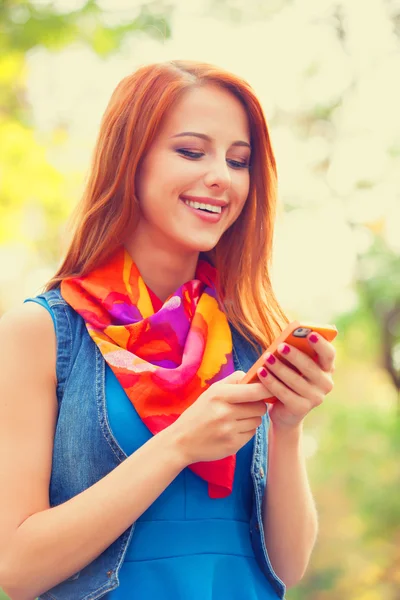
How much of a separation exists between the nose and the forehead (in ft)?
0.22

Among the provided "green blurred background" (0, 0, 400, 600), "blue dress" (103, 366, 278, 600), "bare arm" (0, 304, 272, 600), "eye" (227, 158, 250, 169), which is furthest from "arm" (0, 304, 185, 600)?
"green blurred background" (0, 0, 400, 600)

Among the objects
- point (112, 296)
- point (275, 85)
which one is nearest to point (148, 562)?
point (112, 296)

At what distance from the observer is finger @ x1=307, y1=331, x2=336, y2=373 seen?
1478mm

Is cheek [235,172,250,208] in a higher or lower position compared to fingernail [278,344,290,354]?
higher

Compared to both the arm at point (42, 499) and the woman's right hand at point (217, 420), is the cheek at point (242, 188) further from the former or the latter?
the arm at point (42, 499)

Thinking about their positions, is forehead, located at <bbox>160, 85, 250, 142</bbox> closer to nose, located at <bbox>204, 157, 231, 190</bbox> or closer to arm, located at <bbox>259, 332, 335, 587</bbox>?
nose, located at <bbox>204, 157, 231, 190</bbox>

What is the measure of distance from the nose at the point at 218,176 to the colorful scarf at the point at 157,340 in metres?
0.27

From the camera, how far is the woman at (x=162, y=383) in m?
1.54

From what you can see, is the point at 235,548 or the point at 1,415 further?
the point at 235,548

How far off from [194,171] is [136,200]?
0.16m

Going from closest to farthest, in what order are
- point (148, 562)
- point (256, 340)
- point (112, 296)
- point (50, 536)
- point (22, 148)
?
point (50, 536), point (148, 562), point (112, 296), point (256, 340), point (22, 148)

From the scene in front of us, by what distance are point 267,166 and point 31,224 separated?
4958 millimetres

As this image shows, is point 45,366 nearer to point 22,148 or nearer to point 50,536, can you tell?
point 50,536

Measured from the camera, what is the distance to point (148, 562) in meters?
1.63
